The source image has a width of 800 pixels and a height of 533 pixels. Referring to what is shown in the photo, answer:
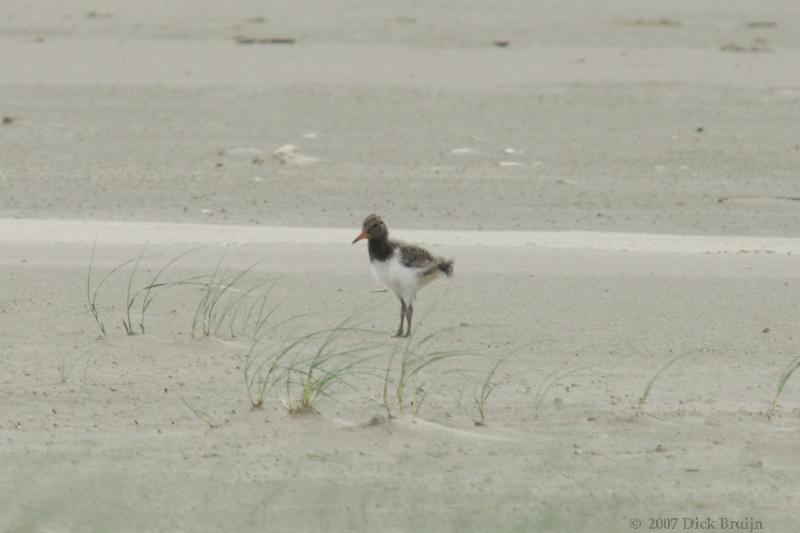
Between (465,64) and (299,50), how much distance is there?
2.32m

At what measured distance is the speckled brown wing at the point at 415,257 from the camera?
7.84 metres

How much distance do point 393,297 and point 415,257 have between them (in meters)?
1.00

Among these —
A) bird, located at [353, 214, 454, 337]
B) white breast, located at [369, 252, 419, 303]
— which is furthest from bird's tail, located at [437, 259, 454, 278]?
white breast, located at [369, 252, 419, 303]

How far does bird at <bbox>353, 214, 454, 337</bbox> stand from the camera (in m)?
7.76

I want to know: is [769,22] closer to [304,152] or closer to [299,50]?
[299,50]

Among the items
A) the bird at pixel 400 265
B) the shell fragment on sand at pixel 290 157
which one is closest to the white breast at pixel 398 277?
the bird at pixel 400 265

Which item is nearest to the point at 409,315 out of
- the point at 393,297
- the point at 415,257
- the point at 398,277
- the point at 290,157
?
the point at 398,277

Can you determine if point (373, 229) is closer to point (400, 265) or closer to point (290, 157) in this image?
point (400, 265)

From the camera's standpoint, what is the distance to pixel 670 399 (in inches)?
260

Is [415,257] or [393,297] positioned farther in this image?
[393,297]

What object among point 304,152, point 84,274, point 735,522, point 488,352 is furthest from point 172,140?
point 735,522

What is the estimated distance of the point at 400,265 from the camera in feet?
25.6

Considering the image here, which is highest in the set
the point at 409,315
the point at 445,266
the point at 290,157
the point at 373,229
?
the point at 373,229

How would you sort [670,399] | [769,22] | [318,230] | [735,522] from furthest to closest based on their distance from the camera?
[769,22]
[318,230]
[670,399]
[735,522]
